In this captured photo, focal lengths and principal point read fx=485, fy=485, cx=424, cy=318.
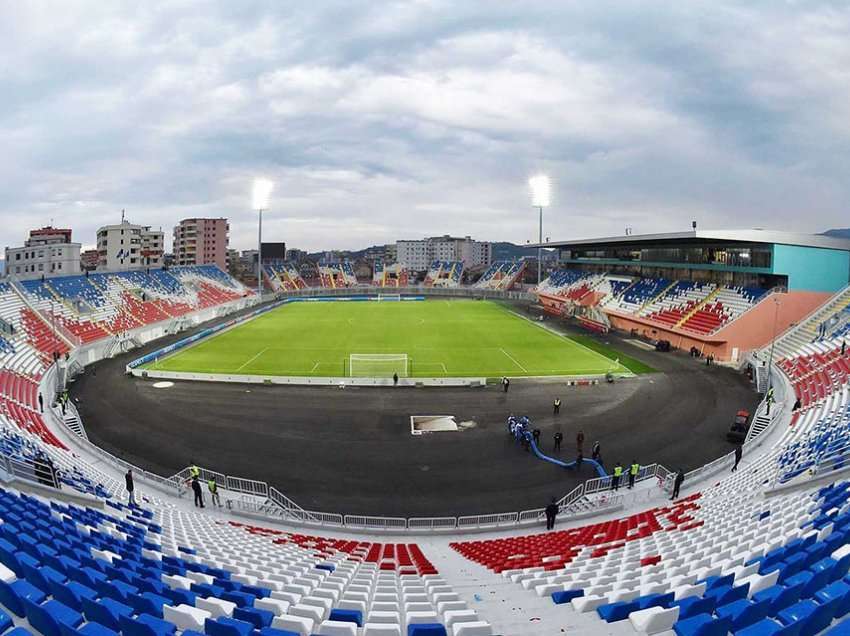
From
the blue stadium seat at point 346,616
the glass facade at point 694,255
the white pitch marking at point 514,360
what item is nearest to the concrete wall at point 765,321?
the glass facade at point 694,255

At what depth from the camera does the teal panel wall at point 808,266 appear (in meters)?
41.1

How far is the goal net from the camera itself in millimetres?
33719

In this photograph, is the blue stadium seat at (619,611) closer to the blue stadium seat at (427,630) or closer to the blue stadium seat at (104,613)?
the blue stadium seat at (427,630)

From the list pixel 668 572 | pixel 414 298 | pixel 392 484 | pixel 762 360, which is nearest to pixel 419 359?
pixel 392 484

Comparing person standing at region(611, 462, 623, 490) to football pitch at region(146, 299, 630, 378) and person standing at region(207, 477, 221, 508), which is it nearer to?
person standing at region(207, 477, 221, 508)

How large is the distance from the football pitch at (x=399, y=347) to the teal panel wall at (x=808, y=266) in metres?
16.5

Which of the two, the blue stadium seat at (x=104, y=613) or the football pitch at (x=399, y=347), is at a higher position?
the blue stadium seat at (x=104, y=613)

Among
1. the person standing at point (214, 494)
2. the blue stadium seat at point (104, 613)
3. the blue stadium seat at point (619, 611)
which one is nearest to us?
the blue stadium seat at point (104, 613)

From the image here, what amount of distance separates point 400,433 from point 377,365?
13.5 m

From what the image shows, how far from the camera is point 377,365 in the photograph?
3609cm

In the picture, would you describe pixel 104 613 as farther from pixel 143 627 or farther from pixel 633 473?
pixel 633 473

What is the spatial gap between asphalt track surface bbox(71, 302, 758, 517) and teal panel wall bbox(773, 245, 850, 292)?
48.0 ft

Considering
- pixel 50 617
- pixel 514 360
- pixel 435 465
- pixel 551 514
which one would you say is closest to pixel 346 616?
pixel 50 617

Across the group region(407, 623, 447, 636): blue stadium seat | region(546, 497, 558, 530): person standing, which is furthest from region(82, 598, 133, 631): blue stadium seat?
region(546, 497, 558, 530): person standing
